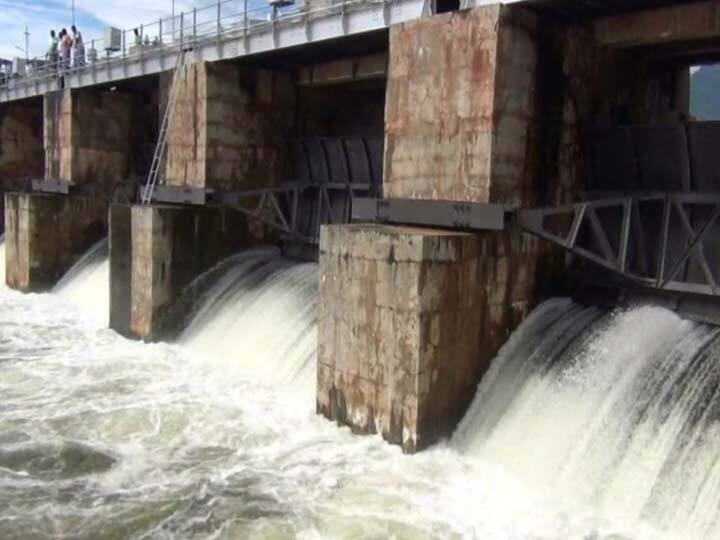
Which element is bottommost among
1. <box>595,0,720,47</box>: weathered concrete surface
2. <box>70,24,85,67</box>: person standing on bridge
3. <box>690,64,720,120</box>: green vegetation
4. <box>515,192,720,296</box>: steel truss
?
<box>515,192,720,296</box>: steel truss

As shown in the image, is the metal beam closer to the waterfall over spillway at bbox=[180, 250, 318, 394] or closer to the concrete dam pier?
the concrete dam pier

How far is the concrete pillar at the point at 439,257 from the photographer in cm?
896

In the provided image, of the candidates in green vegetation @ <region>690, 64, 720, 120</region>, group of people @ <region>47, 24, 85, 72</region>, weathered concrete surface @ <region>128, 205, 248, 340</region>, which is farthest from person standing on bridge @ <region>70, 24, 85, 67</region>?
green vegetation @ <region>690, 64, 720, 120</region>

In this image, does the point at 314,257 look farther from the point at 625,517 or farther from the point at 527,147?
the point at 625,517

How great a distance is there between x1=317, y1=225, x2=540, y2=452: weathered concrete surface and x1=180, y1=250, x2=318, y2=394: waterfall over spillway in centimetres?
199

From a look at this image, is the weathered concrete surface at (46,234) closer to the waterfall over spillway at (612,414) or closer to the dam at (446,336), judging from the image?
the dam at (446,336)

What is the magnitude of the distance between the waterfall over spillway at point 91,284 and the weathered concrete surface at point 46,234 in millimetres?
339

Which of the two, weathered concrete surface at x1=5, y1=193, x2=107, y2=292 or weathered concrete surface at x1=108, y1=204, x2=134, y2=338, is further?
weathered concrete surface at x1=5, y1=193, x2=107, y2=292

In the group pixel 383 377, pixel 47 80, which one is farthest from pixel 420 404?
pixel 47 80

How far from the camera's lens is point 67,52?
2330 centimetres

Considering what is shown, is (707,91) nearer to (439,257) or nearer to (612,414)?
(439,257)

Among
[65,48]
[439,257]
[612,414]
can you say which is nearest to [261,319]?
[439,257]

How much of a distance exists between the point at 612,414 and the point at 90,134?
59.9 feet

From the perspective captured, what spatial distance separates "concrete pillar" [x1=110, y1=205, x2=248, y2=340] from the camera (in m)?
14.9
